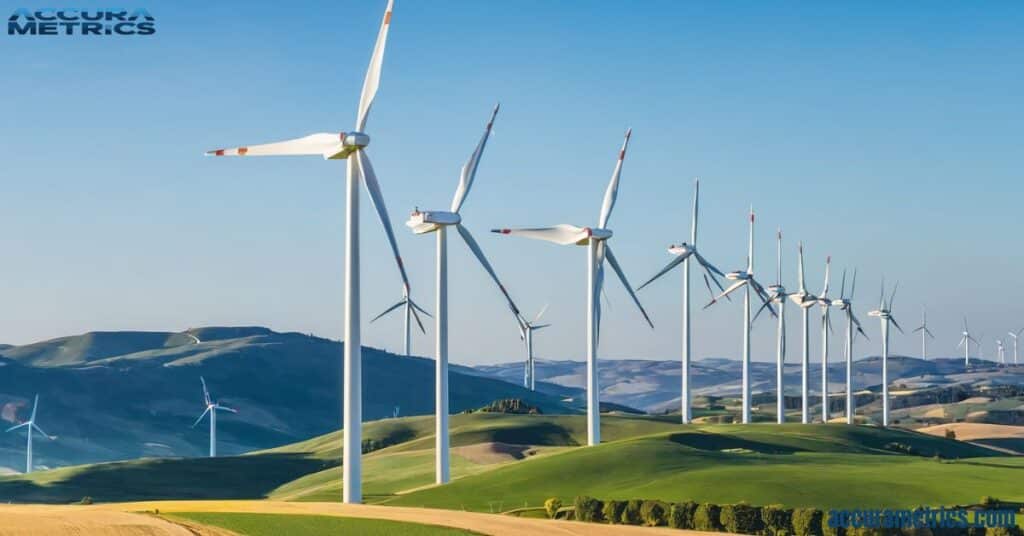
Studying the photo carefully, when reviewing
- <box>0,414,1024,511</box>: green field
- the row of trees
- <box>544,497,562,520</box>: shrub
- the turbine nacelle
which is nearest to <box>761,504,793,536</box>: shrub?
the row of trees

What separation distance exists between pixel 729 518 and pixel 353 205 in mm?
28239

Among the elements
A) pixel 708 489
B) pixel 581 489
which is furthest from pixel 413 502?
pixel 708 489

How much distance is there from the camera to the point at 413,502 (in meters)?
98.3

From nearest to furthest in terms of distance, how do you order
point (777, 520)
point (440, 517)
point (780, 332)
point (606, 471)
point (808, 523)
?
point (808, 523) → point (777, 520) → point (440, 517) → point (606, 471) → point (780, 332)

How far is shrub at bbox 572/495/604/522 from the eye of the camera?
3238 inches

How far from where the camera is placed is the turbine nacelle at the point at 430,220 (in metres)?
103

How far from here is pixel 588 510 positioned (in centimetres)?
8262

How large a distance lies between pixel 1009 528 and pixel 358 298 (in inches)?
1459

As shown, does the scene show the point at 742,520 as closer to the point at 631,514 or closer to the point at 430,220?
the point at 631,514

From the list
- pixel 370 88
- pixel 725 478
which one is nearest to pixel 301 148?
pixel 370 88

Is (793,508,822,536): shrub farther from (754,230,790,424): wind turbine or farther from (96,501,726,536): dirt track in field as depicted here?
(754,230,790,424): wind turbine

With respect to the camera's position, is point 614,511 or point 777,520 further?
point 614,511

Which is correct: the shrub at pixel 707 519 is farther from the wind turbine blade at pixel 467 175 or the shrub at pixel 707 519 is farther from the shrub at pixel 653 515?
the wind turbine blade at pixel 467 175

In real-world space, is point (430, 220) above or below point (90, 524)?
above
